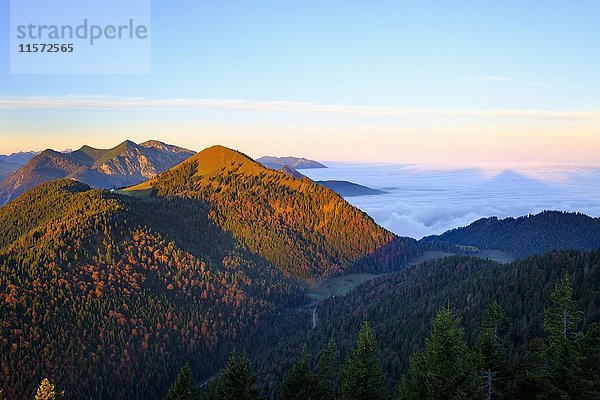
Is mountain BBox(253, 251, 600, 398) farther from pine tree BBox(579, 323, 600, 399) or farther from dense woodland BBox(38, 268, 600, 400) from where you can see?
pine tree BBox(579, 323, 600, 399)

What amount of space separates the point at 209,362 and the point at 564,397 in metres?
178

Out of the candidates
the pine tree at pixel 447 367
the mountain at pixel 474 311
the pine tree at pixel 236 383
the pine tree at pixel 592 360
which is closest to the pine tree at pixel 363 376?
the pine tree at pixel 447 367

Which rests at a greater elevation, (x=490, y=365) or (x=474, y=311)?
(x=490, y=365)

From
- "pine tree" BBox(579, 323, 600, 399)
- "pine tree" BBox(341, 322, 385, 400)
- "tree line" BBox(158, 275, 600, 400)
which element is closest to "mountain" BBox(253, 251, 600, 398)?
"tree line" BBox(158, 275, 600, 400)

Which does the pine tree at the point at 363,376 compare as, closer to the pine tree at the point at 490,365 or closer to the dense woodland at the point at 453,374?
the dense woodland at the point at 453,374

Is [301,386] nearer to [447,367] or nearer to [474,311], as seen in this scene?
[447,367]

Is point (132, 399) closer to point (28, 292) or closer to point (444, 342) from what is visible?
point (28, 292)

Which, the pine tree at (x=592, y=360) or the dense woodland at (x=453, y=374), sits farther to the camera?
the pine tree at (x=592, y=360)

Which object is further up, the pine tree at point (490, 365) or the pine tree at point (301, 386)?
the pine tree at point (490, 365)

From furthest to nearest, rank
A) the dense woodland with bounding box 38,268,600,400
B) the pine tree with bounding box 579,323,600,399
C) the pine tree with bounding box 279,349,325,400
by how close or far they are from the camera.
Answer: the pine tree with bounding box 279,349,325,400, the pine tree with bounding box 579,323,600,399, the dense woodland with bounding box 38,268,600,400

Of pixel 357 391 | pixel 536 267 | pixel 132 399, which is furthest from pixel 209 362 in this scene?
pixel 357 391

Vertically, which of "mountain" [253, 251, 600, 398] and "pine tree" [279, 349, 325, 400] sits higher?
"pine tree" [279, 349, 325, 400]

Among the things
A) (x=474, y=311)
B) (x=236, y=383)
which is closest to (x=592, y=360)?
(x=236, y=383)

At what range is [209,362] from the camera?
197 m
